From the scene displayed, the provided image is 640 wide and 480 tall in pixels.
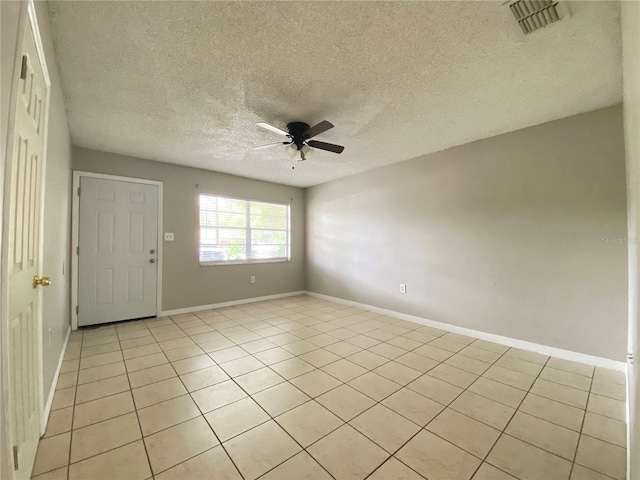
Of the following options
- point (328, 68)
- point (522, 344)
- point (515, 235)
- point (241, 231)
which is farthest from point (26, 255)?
point (522, 344)

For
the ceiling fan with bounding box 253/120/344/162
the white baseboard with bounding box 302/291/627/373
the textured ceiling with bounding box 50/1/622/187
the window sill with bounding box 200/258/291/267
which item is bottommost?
the white baseboard with bounding box 302/291/627/373

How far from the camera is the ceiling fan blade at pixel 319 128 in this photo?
2.32 meters

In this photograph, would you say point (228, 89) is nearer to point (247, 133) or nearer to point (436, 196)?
point (247, 133)

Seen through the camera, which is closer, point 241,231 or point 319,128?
point 319,128

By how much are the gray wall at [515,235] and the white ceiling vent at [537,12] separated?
152cm

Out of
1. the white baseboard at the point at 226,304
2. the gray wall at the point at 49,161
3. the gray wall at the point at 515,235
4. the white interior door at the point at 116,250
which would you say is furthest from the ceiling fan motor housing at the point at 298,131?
the white baseboard at the point at 226,304

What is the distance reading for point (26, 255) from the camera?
125 centimetres

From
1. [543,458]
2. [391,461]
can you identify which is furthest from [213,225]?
[543,458]

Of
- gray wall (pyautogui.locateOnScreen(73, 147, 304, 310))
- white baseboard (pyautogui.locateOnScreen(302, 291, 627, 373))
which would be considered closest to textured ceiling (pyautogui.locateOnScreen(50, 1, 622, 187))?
gray wall (pyautogui.locateOnScreen(73, 147, 304, 310))

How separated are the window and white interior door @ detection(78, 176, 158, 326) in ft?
2.61

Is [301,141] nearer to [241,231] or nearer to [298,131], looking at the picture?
[298,131]

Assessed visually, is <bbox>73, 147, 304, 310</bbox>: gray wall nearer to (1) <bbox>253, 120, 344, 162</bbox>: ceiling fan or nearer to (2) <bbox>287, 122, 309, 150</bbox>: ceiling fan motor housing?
(1) <bbox>253, 120, 344, 162</bbox>: ceiling fan

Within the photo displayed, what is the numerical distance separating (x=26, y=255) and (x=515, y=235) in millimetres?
4002

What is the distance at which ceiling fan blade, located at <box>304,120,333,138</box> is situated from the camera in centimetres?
232
